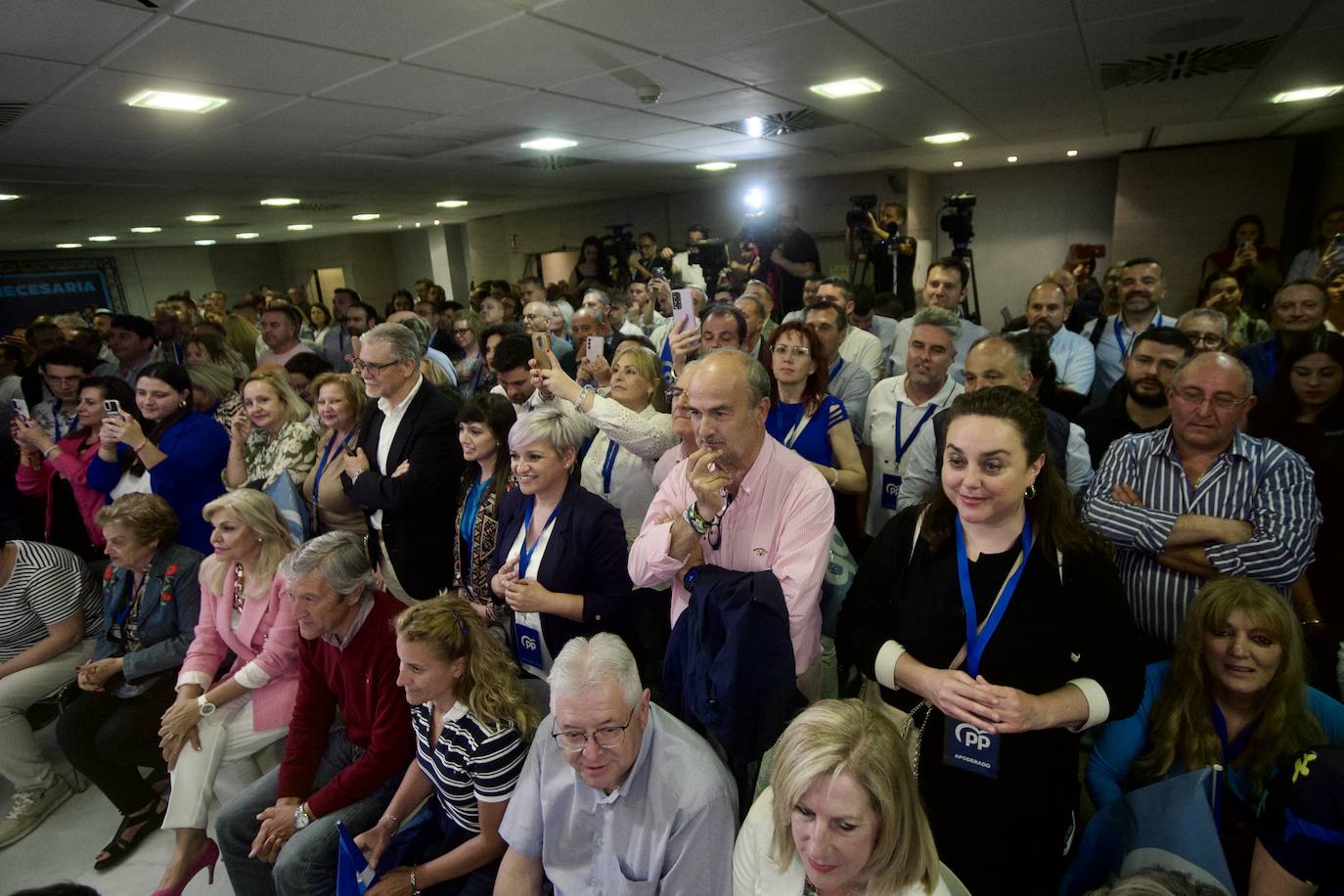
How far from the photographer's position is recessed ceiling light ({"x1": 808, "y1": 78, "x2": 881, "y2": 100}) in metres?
3.84

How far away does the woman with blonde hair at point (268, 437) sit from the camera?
2.94m

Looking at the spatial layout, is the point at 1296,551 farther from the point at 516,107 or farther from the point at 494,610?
the point at 516,107

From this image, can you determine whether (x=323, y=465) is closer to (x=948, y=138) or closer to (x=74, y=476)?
(x=74, y=476)

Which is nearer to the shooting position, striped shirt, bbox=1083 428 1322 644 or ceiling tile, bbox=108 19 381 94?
striped shirt, bbox=1083 428 1322 644

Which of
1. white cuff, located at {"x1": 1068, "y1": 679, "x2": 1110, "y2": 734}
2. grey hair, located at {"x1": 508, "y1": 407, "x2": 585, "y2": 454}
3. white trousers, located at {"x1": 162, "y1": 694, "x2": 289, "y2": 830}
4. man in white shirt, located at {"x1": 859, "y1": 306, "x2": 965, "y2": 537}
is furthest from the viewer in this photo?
man in white shirt, located at {"x1": 859, "y1": 306, "x2": 965, "y2": 537}

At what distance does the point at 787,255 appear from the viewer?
579 centimetres

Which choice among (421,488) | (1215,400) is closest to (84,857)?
(421,488)

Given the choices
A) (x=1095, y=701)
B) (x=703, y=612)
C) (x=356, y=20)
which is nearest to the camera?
(x=1095, y=701)

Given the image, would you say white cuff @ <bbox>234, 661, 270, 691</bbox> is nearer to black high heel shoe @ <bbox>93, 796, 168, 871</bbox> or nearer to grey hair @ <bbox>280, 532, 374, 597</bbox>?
grey hair @ <bbox>280, 532, 374, 597</bbox>

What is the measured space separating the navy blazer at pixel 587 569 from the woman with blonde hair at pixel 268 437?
1.54 m

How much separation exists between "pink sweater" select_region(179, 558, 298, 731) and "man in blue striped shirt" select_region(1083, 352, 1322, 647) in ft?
8.45

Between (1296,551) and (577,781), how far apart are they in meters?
1.83

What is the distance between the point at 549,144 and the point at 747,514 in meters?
4.66

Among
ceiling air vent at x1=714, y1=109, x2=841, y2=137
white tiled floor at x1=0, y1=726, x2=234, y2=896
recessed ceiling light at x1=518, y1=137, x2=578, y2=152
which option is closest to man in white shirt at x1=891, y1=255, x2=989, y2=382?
ceiling air vent at x1=714, y1=109, x2=841, y2=137
